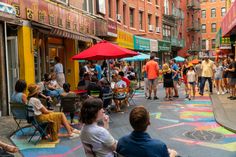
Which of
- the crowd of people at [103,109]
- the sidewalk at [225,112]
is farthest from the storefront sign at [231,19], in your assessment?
the sidewalk at [225,112]

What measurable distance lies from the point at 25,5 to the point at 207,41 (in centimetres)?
6096

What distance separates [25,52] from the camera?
11.8 meters

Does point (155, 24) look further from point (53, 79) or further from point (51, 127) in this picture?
point (51, 127)

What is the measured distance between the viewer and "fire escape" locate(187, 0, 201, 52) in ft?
174

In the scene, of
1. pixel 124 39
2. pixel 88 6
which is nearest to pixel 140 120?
pixel 88 6

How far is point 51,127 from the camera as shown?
7266mm

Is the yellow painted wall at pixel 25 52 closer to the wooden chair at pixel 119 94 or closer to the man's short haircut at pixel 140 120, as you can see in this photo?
the wooden chair at pixel 119 94

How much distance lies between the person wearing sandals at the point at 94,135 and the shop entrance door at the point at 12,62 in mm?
8281

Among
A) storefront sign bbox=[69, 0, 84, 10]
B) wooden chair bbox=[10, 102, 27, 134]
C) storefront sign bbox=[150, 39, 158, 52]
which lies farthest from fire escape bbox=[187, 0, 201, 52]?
wooden chair bbox=[10, 102, 27, 134]

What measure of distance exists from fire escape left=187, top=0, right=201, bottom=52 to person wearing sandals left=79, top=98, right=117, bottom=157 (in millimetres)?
50663

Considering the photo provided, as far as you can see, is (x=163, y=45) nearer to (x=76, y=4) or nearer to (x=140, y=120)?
(x=76, y=4)

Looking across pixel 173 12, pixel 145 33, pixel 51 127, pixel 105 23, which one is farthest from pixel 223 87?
pixel 173 12

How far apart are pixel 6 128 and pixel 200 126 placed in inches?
193

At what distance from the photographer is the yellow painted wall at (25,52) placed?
1162cm
